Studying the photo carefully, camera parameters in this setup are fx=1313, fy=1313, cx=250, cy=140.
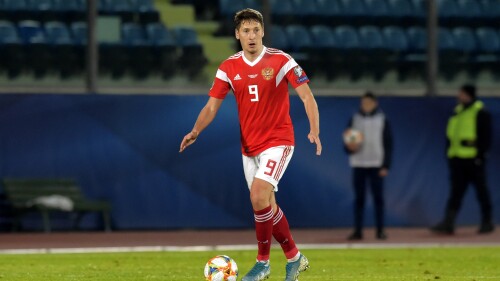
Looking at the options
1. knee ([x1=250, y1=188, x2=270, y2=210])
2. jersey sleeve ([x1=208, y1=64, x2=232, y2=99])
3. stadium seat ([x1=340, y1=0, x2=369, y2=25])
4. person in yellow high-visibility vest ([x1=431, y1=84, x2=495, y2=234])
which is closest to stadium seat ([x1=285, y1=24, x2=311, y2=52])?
stadium seat ([x1=340, y1=0, x2=369, y2=25])

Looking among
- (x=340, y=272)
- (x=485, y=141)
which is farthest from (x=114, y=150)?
(x=340, y=272)

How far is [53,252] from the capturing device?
16328 millimetres

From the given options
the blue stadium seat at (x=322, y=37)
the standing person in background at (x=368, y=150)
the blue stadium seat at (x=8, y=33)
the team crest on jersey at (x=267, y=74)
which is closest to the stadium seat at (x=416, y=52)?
the blue stadium seat at (x=322, y=37)

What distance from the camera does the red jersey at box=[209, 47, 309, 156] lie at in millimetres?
10992

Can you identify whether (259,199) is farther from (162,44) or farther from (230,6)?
(230,6)

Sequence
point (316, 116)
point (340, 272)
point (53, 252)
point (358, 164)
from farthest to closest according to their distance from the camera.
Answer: point (358, 164), point (53, 252), point (340, 272), point (316, 116)

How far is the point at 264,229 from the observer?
1105 cm

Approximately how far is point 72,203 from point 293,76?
9.31 metres

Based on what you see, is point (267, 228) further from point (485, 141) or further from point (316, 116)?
point (485, 141)

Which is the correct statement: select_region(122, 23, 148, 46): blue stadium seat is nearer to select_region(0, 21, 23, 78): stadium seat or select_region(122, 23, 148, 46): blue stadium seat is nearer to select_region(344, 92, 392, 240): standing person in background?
select_region(0, 21, 23, 78): stadium seat

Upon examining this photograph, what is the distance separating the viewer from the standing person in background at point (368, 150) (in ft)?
60.4

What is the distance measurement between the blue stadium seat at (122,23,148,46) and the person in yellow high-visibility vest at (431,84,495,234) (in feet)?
16.3

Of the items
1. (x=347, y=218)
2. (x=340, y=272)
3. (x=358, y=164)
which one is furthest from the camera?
(x=347, y=218)

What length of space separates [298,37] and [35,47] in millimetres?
4240
